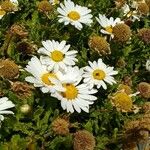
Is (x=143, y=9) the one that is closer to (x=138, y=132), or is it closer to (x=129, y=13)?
(x=129, y=13)

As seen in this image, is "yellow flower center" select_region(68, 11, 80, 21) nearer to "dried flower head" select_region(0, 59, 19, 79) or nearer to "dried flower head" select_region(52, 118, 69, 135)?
"dried flower head" select_region(0, 59, 19, 79)

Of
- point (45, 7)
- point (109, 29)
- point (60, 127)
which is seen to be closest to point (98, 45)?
point (109, 29)

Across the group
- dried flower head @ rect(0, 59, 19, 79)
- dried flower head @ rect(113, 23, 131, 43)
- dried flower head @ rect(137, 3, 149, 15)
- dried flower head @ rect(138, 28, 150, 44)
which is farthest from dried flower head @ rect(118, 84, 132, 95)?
dried flower head @ rect(137, 3, 149, 15)

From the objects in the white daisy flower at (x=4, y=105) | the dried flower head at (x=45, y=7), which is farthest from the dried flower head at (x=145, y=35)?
the white daisy flower at (x=4, y=105)

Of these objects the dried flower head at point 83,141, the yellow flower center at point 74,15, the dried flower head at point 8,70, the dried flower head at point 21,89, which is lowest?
the dried flower head at point 83,141

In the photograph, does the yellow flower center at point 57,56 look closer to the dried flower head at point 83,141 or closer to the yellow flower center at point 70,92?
the yellow flower center at point 70,92
